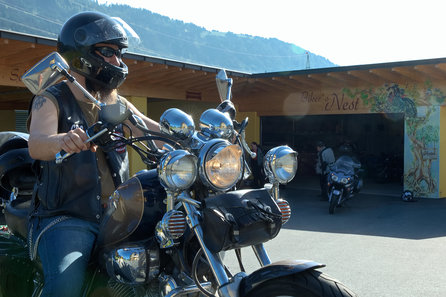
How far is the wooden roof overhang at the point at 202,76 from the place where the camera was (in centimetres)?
924

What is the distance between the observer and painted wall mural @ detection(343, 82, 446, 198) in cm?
1218

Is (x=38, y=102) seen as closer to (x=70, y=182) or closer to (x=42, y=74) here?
(x=70, y=182)

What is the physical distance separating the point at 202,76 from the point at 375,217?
245 inches

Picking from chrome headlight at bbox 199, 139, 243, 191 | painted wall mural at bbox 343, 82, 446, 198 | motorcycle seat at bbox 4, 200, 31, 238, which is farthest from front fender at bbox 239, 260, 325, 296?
painted wall mural at bbox 343, 82, 446, 198

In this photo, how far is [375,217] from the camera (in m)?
9.04

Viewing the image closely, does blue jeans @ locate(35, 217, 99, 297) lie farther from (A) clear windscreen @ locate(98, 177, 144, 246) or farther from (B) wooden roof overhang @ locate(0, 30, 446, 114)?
(B) wooden roof overhang @ locate(0, 30, 446, 114)

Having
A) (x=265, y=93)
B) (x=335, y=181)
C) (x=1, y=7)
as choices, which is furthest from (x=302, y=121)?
(x=1, y=7)

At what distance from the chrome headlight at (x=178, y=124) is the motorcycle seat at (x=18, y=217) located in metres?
1.16

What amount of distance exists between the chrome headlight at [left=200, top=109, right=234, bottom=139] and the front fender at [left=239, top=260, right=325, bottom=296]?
606 millimetres

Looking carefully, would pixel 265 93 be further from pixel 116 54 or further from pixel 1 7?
pixel 1 7

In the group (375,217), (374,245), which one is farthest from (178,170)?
(375,217)

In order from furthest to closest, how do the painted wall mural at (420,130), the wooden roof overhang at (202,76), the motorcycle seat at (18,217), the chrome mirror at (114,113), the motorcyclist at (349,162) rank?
the painted wall mural at (420,130), the motorcyclist at (349,162), the wooden roof overhang at (202,76), the motorcycle seat at (18,217), the chrome mirror at (114,113)

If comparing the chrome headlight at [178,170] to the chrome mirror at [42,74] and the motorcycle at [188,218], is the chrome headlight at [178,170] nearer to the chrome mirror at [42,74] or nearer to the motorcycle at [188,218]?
the motorcycle at [188,218]

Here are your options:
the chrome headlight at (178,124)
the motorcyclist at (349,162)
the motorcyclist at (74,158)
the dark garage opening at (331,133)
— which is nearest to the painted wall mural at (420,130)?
the motorcyclist at (349,162)
